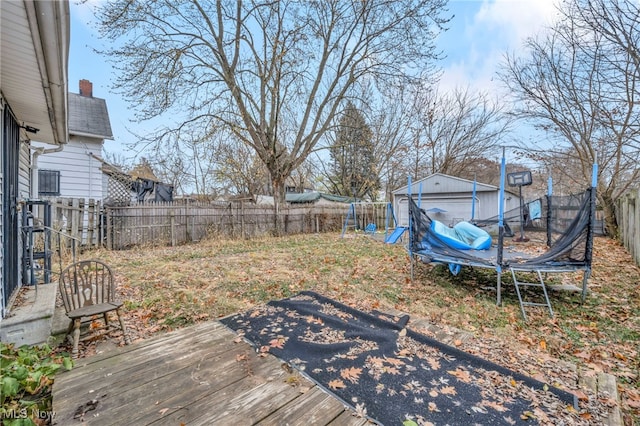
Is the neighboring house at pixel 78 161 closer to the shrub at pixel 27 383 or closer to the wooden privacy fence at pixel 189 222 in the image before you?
the wooden privacy fence at pixel 189 222

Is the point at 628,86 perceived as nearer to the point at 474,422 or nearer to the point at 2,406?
the point at 474,422

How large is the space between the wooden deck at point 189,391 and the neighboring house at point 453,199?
11.8 metres

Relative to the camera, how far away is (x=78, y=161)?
9.55 meters

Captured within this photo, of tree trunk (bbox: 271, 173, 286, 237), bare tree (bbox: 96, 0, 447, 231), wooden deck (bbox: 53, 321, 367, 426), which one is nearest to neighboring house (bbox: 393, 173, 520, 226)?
bare tree (bbox: 96, 0, 447, 231)

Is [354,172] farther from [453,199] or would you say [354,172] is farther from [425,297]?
[425,297]

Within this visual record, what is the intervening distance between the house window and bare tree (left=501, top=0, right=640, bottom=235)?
A: 50.7 ft

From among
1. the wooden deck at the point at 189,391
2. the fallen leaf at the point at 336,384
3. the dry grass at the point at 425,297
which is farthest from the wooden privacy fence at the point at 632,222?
the wooden deck at the point at 189,391

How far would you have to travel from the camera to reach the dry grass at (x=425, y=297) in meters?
2.89

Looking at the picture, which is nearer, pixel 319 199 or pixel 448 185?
pixel 448 185

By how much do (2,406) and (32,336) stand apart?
3.79 ft

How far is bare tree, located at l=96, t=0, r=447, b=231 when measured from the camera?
9.24m

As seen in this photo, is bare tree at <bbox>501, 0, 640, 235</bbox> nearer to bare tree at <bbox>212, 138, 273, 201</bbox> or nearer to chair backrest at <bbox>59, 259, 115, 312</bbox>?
chair backrest at <bbox>59, 259, 115, 312</bbox>

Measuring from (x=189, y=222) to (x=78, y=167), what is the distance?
3.86 m

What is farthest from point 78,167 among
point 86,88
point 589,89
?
point 589,89
